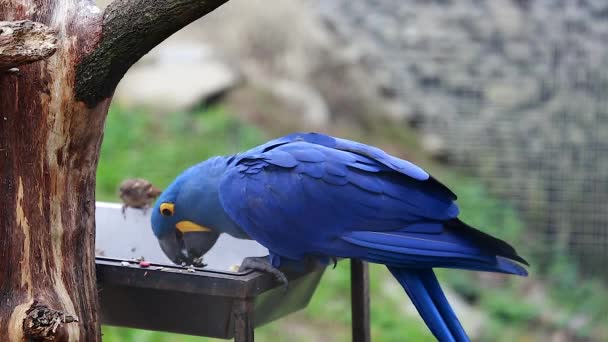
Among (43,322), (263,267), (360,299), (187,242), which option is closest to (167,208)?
(187,242)

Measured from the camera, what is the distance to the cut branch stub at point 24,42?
148 centimetres

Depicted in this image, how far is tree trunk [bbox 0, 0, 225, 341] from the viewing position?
1.63 metres

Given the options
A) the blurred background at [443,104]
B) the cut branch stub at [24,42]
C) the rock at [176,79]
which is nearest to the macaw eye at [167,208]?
the cut branch stub at [24,42]

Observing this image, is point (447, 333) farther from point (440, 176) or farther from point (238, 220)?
point (440, 176)

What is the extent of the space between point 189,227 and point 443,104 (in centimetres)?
306

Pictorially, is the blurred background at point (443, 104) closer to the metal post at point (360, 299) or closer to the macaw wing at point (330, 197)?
the metal post at point (360, 299)

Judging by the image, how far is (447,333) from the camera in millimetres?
1833

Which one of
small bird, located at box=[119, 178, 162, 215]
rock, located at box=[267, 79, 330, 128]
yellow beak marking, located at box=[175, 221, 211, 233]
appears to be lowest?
yellow beak marking, located at box=[175, 221, 211, 233]

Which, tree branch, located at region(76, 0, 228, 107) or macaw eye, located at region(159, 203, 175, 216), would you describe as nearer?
tree branch, located at region(76, 0, 228, 107)

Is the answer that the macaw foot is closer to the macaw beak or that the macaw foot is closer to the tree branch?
the macaw beak

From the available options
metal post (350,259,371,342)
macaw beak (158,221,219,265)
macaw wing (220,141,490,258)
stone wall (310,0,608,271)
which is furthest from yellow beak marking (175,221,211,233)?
stone wall (310,0,608,271)

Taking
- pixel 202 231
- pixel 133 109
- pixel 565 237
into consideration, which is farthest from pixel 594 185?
pixel 202 231

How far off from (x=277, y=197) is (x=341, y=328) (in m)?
1.75

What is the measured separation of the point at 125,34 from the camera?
1604 millimetres
